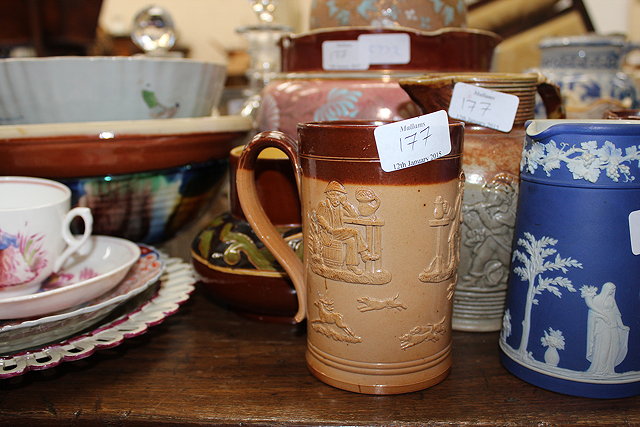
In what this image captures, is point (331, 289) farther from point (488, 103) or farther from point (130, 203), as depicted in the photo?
point (130, 203)

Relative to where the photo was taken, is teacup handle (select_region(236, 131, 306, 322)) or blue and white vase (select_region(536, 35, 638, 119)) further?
blue and white vase (select_region(536, 35, 638, 119))

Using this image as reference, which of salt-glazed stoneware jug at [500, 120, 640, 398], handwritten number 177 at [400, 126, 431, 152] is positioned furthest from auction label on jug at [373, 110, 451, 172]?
salt-glazed stoneware jug at [500, 120, 640, 398]

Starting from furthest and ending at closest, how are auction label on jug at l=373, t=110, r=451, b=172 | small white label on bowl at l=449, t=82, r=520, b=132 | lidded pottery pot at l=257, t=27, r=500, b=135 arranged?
lidded pottery pot at l=257, t=27, r=500, b=135 < small white label on bowl at l=449, t=82, r=520, b=132 < auction label on jug at l=373, t=110, r=451, b=172

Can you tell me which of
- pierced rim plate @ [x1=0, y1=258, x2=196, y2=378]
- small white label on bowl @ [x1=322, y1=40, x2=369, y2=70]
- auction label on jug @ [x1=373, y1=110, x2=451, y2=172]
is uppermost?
small white label on bowl @ [x1=322, y1=40, x2=369, y2=70]

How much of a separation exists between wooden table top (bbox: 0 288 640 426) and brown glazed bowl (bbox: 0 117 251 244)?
0.20m

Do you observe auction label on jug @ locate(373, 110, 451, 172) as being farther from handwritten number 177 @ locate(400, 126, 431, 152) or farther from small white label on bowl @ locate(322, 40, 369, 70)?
small white label on bowl @ locate(322, 40, 369, 70)

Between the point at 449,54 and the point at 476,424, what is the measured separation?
45 cm

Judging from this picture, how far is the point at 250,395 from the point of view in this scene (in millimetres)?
562

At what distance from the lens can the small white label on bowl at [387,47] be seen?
729mm

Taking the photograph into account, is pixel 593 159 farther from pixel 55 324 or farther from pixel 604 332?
pixel 55 324

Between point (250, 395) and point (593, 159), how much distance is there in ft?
1.24

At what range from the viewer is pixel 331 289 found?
541mm

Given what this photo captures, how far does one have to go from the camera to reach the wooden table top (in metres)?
0.52

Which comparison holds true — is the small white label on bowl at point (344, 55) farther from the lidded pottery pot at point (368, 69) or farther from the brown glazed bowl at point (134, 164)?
the brown glazed bowl at point (134, 164)
